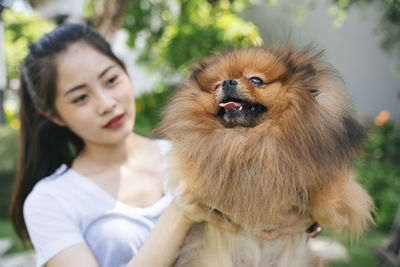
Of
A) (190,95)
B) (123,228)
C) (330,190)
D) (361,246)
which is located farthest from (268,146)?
(361,246)

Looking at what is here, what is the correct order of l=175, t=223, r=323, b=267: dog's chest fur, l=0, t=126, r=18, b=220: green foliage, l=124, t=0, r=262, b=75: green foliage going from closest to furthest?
l=175, t=223, r=323, b=267: dog's chest fur < l=124, t=0, r=262, b=75: green foliage < l=0, t=126, r=18, b=220: green foliage

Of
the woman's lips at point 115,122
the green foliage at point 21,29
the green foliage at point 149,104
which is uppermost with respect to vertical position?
the woman's lips at point 115,122

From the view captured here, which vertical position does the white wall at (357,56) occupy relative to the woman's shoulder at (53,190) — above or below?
above

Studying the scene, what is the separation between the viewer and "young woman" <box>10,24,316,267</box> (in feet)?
5.08

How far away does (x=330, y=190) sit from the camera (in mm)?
1402

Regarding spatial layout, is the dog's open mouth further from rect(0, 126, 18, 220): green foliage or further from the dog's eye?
rect(0, 126, 18, 220): green foliage

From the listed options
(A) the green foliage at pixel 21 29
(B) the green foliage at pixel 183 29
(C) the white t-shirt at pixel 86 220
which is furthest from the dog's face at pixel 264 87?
(A) the green foliage at pixel 21 29

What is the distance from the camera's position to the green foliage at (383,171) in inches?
183

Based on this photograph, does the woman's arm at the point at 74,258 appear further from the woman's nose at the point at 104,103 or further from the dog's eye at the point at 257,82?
the dog's eye at the point at 257,82

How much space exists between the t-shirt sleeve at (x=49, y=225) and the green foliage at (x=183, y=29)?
3149 mm

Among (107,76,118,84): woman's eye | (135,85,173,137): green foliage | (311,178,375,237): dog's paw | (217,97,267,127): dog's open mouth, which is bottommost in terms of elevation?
(135,85,173,137): green foliage

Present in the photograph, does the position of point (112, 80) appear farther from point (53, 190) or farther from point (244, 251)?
point (244, 251)

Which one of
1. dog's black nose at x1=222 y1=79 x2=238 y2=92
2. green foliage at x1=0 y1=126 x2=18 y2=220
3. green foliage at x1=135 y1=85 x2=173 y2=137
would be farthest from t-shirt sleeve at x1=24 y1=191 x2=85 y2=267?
green foliage at x1=0 y1=126 x2=18 y2=220

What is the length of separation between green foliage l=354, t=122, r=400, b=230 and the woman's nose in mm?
3095
